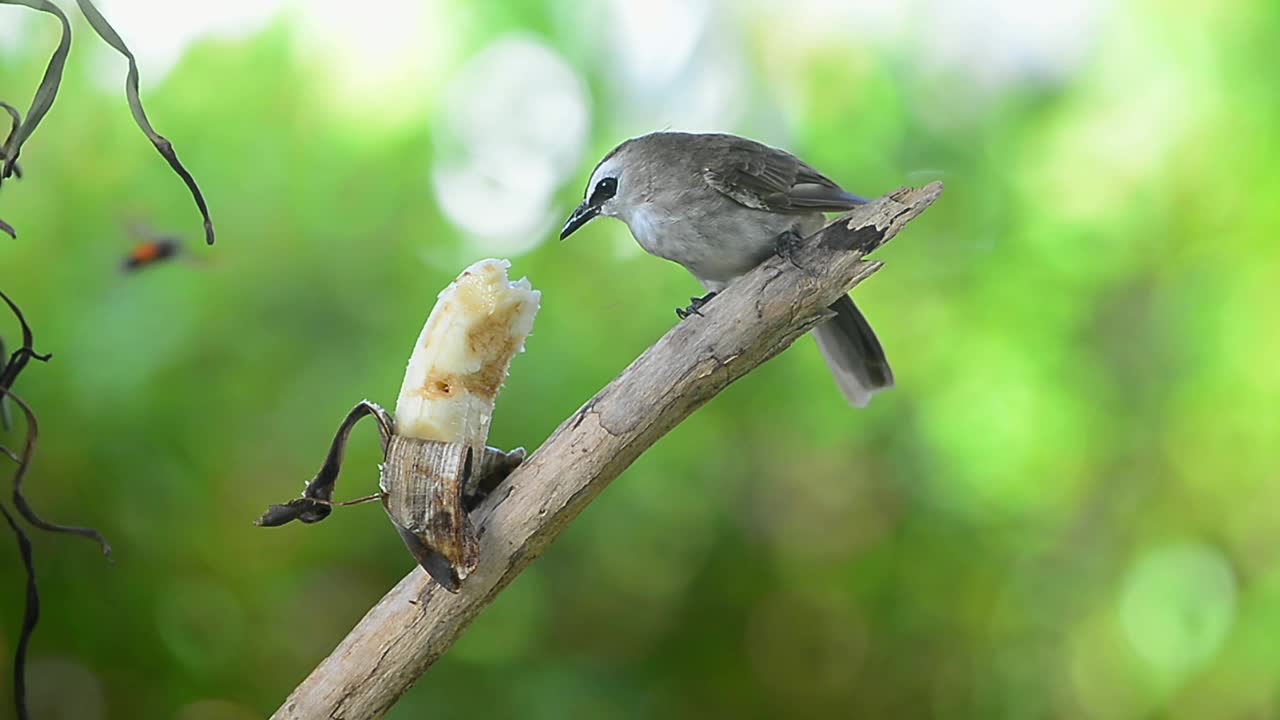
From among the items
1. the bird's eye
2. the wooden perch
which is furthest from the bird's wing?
the wooden perch

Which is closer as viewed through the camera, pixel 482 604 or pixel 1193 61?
pixel 482 604

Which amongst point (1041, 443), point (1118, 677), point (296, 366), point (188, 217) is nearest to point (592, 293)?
point (296, 366)

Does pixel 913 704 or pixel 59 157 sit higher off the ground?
pixel 59 157

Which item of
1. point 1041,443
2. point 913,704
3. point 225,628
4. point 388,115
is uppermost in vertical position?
point 388,115

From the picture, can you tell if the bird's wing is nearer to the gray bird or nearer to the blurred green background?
the gray bird

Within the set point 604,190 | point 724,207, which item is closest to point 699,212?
point 724,207

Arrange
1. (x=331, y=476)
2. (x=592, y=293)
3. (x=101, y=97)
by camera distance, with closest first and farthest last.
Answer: (x=331, y=476) < (x=101, y=97) < (x=592, y=293)

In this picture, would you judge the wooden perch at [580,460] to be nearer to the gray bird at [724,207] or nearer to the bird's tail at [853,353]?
the gray bird at [724,207]

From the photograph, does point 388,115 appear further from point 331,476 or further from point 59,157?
point 331,476
